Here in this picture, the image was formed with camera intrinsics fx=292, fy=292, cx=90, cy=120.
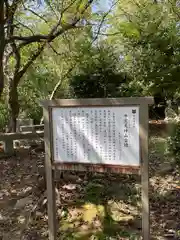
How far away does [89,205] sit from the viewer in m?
4.03

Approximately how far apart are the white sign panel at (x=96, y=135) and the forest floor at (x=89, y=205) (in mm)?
1020

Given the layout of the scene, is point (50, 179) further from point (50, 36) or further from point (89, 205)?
point (50, 36)

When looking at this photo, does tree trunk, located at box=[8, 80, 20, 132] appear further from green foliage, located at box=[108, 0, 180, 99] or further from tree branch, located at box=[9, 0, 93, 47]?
green foliage, located at box=[108, 0, 180, 99]

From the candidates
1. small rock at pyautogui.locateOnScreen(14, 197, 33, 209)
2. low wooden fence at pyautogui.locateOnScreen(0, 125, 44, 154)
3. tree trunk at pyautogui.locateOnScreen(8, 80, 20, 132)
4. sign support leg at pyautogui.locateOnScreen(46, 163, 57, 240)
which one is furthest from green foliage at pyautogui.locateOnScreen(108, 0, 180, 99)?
sign support leg at pyautogui.locateOnScreen(46, 163, 57, 240)

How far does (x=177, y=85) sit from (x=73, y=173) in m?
6.21

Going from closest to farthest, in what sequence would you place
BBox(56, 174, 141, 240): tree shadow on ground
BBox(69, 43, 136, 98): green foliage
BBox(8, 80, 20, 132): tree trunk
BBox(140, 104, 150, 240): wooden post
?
BBox(140, 104, 150, 240): wooden post < BBox(56, 174, 141, 240): tree shadow on ground < BBox(8, 80, 20, 132): tree trunk < BBox(69, 43, 136, 98): green foliage

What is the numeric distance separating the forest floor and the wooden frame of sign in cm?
53

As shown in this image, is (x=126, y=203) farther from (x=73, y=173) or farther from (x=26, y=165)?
(x=26, y=165)

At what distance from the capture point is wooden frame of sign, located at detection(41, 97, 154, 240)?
271cm

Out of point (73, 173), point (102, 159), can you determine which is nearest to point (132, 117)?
point (102, 159)

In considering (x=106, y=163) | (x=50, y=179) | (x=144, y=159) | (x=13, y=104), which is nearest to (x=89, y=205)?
(x=50, y=179)

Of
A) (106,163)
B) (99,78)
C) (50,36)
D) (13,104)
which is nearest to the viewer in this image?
(106,163)

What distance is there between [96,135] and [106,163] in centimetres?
29

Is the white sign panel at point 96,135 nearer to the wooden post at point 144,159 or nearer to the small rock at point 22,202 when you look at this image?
the wooden post at point 144,159
